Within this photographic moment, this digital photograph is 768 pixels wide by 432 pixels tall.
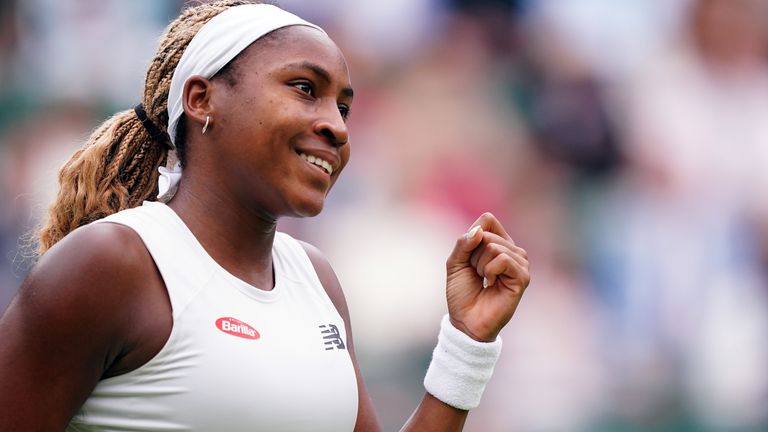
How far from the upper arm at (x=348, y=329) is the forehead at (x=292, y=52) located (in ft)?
1.72

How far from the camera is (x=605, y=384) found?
20.4 ft

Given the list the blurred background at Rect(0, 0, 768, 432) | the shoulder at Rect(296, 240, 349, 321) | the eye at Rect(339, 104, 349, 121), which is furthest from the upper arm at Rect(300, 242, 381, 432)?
the blurred background at Rect(0, 0, 768, 432)

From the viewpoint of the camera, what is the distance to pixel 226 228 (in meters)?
2.66

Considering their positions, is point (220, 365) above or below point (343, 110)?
below

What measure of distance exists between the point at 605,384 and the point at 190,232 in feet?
13.2

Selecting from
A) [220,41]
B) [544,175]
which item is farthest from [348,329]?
[544,175]

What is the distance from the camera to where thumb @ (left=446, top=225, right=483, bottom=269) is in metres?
2.88

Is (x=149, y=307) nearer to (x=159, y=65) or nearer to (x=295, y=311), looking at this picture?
(x=295, y=311)

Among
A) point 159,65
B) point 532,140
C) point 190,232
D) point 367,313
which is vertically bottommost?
point 367,313

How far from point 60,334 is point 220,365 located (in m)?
0.33

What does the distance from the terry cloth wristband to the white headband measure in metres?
0.77

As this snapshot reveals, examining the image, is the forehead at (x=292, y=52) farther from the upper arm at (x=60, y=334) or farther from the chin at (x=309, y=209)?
the upper arm at (x=60, y=334)

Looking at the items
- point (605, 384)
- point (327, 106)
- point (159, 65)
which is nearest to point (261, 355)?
point (327, 106)

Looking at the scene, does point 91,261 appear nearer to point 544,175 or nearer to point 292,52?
point 292,52
